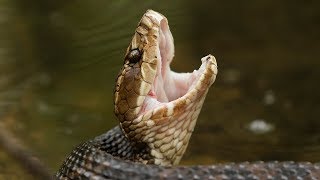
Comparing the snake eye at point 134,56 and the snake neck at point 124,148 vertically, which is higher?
the snake eye at point 134,56

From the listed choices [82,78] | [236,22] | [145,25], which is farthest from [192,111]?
[236,22]

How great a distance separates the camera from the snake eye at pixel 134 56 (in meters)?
4.21

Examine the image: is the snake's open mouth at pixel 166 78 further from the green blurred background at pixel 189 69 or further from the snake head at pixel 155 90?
the green blurred background at pixel 189 69

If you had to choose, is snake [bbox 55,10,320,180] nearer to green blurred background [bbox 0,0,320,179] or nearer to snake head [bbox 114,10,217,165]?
snake head [bbox 114,10,217,165]

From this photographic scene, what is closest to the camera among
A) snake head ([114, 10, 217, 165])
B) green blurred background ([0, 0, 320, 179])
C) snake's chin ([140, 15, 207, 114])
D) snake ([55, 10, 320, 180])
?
snake ([55, 10, 320, 180])

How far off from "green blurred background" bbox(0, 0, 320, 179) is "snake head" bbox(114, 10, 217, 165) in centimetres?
99

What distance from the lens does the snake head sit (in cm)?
417

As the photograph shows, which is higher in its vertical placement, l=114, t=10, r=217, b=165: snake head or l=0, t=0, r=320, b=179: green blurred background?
l=0, t=0, r=320, b=179: green blurred background

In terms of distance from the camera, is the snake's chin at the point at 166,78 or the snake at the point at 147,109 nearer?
the snake at the point at 147,109

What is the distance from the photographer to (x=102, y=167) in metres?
3.84

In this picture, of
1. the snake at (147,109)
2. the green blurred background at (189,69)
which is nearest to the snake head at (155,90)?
the snake at (147,109)

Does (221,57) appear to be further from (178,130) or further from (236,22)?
(178,130)

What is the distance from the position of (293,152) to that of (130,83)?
6.21 feet

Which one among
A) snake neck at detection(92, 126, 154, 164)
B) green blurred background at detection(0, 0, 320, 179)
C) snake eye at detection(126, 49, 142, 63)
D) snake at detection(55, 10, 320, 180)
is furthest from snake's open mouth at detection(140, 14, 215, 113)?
green blurred background at detection(0, 0, 320, 179)
